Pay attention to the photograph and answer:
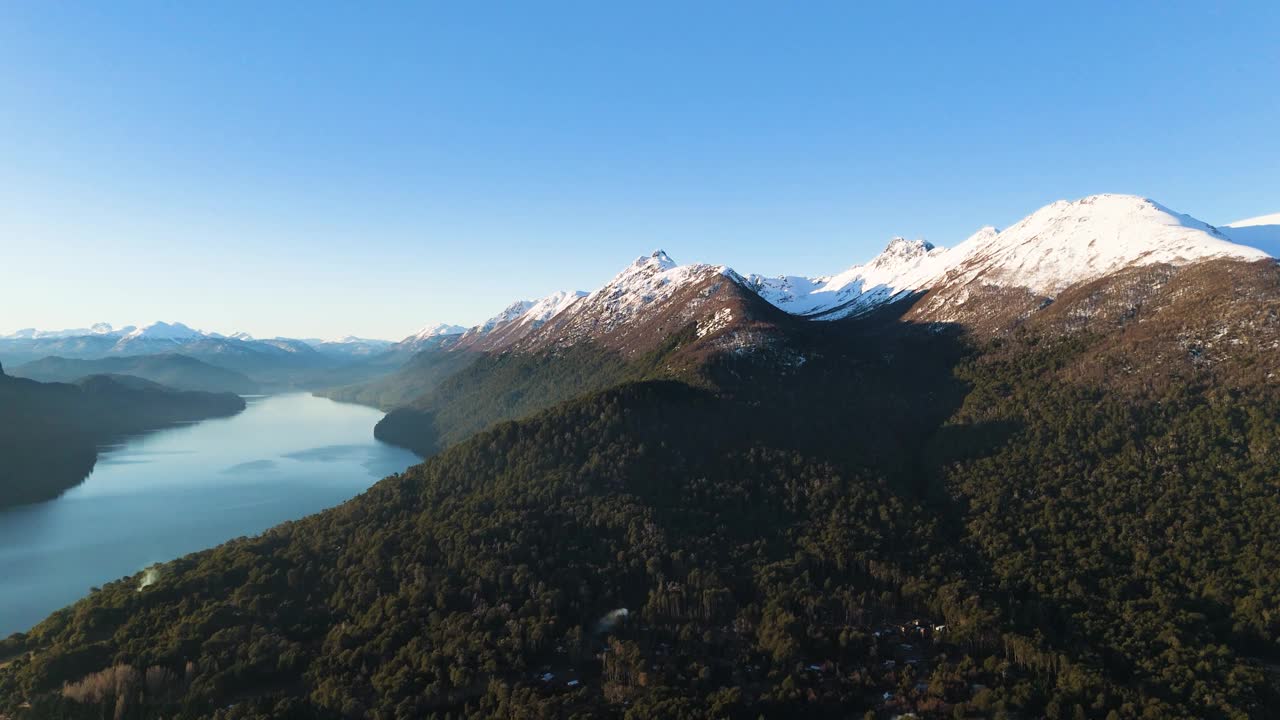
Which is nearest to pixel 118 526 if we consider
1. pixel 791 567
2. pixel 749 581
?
pixel 749 581

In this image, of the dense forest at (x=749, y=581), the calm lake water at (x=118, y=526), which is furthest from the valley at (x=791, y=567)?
the calm lake water at (x=118, y=526)

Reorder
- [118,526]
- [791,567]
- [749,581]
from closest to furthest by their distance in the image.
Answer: [749,581] → [791,567] → [118,526]

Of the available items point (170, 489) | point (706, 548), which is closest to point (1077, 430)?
point (706, 548)

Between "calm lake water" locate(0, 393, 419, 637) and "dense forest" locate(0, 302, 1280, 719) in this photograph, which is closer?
"dense forest" locate(0, 302, 1280, 719)

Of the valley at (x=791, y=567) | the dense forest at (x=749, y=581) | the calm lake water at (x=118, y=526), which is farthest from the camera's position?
the calm lake water at (x=118, y=526)

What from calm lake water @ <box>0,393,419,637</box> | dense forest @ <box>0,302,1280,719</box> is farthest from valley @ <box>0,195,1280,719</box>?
calm lake water @ <box>0,393,419,637</box>

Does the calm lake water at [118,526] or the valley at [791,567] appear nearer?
the valley at [791,567]

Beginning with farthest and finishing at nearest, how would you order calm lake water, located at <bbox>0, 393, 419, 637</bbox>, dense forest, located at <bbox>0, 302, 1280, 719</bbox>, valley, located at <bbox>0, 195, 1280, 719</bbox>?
calm lake water, located at <bbox>0, 393, 419, 637</bbox> < valley, located at <bbox>0, 195, 1280, 719</bbox> < dense forest, located at <bbox>0, 302, 1280, 719</bbox>

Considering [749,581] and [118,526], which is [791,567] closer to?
[749,581]

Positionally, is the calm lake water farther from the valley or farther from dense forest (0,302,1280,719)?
dense forest (0,302,1280,719)

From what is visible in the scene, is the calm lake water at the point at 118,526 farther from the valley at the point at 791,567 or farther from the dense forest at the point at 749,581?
the dense forest at the point at 749,581
